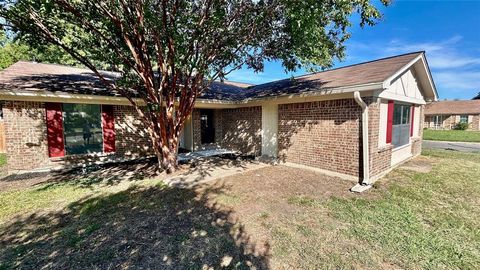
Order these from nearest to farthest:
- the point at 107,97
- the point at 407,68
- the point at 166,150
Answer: the point at 407,68 → the point at 166,150 → the point at 107,97

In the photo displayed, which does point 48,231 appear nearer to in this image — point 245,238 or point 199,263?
point 199,263

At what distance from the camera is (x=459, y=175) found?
695cm

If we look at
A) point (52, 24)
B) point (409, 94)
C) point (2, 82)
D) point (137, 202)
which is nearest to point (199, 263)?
point (137, 202)

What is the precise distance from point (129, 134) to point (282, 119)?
6346 millimetres

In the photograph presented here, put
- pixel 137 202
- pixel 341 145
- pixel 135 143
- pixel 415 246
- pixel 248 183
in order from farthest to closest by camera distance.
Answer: pixel 135 143, pixel 341 145, pixel 248 183, pixel 137 202, pixel 415 246

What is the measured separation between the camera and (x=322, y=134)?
280 inches

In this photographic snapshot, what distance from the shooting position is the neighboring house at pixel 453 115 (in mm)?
28844

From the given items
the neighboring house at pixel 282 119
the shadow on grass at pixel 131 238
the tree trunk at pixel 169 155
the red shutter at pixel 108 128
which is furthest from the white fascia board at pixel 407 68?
the red shutter at pixel 108 128

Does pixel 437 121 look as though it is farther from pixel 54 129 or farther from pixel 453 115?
pixel 54 129

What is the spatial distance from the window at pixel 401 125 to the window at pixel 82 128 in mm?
10896

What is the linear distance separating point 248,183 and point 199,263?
343 cm

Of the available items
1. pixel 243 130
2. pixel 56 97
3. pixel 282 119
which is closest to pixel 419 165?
pixel 282 119

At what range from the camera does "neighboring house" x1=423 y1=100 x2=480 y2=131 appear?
94.6 feet

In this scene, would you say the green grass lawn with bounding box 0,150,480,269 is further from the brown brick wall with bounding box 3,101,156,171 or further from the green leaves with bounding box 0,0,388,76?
the green leaves with bounding box 0,0,388,76
